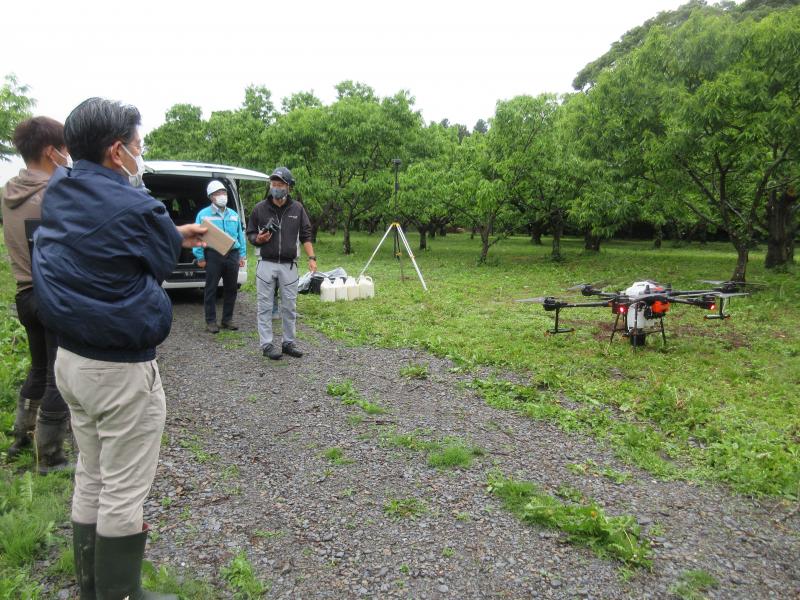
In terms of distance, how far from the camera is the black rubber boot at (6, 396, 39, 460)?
3.49 m

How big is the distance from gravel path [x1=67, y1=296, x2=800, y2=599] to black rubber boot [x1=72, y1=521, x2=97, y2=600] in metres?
0.47

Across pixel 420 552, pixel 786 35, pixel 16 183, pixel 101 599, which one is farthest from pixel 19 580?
pixel 786 35

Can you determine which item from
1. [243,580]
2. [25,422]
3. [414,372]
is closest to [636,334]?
[414,372]

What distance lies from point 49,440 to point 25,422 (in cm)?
45

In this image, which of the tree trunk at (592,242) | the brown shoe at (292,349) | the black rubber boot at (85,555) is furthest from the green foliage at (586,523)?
the tree trunk at (592,242)

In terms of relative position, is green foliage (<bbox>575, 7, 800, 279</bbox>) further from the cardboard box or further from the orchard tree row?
the cardboard box

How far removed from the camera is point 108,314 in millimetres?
1868

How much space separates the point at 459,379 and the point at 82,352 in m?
4.13

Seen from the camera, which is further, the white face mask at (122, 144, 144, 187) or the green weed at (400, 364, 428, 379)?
the green weed at (400, 364, 428, 379)

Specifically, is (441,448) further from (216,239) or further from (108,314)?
(108,314)

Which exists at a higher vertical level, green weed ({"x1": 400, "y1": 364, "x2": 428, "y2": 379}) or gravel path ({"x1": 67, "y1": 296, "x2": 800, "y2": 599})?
green weed ({"x1": 400, "y1": 364, "x2": 428, "y2": 379})

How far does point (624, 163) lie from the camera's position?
42.7ft

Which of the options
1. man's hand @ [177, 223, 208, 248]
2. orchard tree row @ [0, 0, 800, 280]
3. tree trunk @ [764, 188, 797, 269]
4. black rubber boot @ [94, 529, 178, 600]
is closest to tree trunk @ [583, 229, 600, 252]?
orchard tree row @ [0, 0, 800, 280]

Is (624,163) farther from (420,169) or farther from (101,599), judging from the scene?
(101,599)
